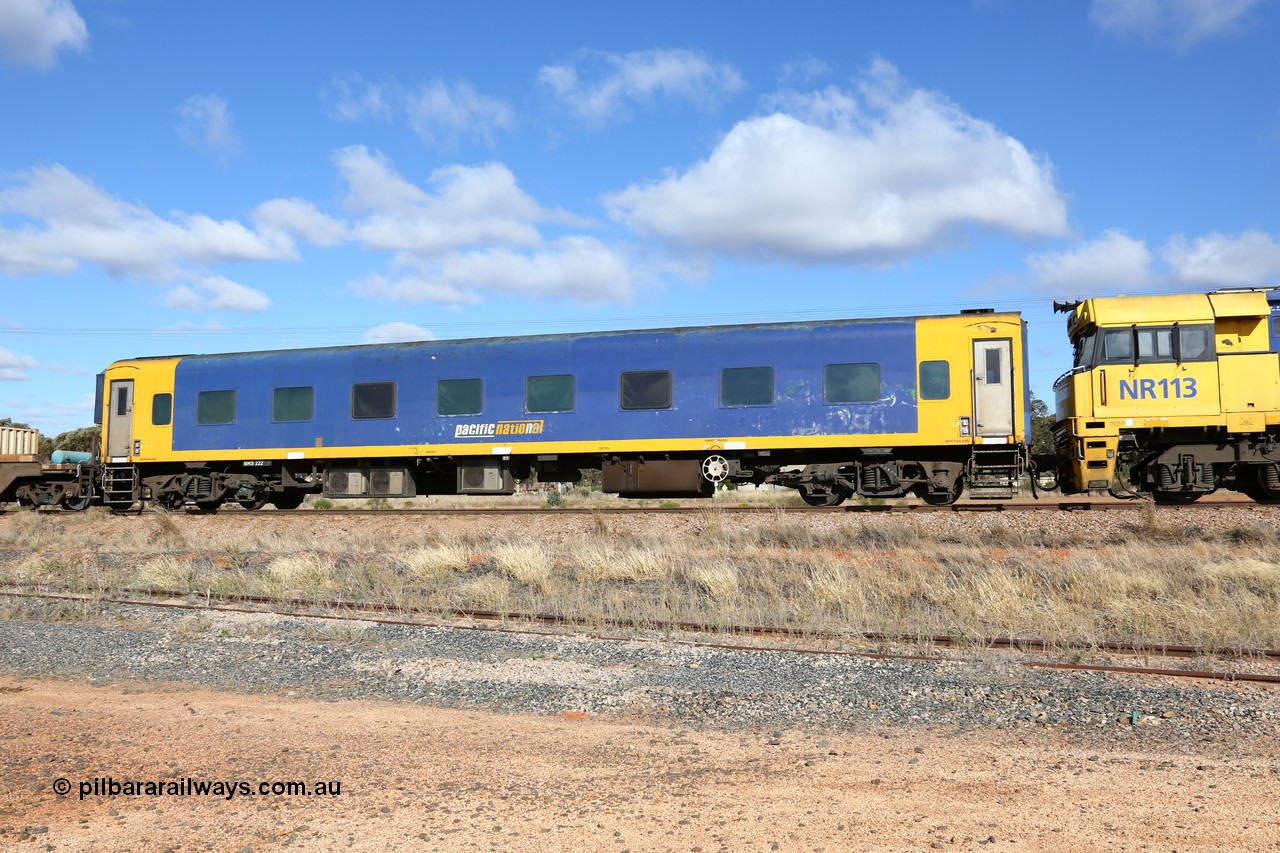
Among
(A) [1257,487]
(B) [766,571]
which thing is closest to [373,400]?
(B) [766,571]

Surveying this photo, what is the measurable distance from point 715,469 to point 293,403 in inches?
334

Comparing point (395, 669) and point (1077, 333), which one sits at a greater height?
point (1077, 333)

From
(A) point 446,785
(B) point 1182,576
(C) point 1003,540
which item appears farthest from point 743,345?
(A) point 446,785

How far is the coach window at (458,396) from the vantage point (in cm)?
1772

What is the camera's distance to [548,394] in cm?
1733

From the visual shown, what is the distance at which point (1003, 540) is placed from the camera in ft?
44.2

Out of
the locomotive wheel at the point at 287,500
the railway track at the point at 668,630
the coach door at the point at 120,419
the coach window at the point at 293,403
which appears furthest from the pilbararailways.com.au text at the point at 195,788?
the coach door at the point at 120,419

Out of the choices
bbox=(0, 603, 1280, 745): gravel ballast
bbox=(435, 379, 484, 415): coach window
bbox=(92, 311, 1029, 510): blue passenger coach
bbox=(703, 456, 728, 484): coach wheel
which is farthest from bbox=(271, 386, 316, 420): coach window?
bbox=(0, 603, 1280, 745): gravel ballast

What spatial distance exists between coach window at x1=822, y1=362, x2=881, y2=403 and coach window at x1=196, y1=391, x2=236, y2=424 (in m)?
11.8

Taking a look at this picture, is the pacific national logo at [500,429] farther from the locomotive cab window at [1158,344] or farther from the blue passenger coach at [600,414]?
the locomotive cab window at [1158,344]

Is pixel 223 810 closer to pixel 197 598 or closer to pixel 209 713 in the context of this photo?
pixel 209 713

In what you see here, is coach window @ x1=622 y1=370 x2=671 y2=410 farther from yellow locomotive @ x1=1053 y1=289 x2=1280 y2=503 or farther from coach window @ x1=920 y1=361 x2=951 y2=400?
yellow locomotive @ x1=1053 y1=289 x2=1280 y2=503

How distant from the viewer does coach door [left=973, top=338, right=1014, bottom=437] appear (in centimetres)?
1550

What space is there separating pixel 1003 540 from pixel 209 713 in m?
10.9
